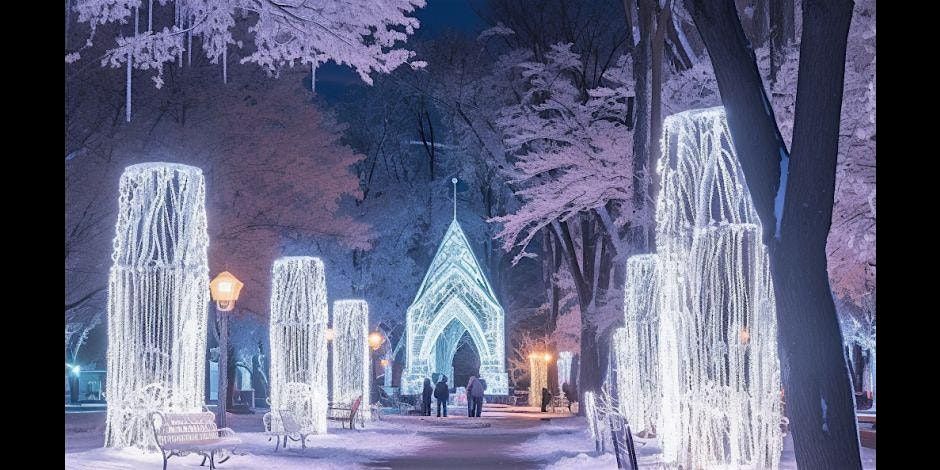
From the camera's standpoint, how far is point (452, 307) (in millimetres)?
44250

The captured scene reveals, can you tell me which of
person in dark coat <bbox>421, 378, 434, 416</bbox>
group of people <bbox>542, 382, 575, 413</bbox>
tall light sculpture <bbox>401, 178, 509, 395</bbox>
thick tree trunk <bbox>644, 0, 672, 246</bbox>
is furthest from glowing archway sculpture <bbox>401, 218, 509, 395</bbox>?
thick tree trunk <bbox>644, 0, 672, 246</bbox>

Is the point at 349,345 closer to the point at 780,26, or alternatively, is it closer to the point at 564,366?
the point at 780,26

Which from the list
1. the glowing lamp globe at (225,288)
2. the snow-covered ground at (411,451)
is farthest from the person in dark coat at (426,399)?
the glowing lamp globe at (225,288)

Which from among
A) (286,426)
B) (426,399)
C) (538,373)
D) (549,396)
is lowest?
(549,396)

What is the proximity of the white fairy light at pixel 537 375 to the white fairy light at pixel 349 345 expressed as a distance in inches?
723

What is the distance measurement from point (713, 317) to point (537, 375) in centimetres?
3694

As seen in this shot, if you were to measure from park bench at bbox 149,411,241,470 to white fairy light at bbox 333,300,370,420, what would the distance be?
12554 millimetres

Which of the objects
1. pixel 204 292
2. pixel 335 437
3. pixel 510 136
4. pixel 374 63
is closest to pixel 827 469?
pixel 374 63

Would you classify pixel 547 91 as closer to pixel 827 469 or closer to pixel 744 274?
pixel 744 274

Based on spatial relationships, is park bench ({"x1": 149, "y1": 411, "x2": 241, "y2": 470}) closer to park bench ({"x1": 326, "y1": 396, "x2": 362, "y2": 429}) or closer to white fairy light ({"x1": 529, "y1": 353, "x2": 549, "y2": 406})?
park bench ({"x1": 326, "y1": 396, "x2": 362, "y2": 429})

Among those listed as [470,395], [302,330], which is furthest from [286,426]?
[470,395]

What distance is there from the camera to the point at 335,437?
23.1 meters

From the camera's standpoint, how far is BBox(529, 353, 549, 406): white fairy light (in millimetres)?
47438

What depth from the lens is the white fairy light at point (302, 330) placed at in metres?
22.8
